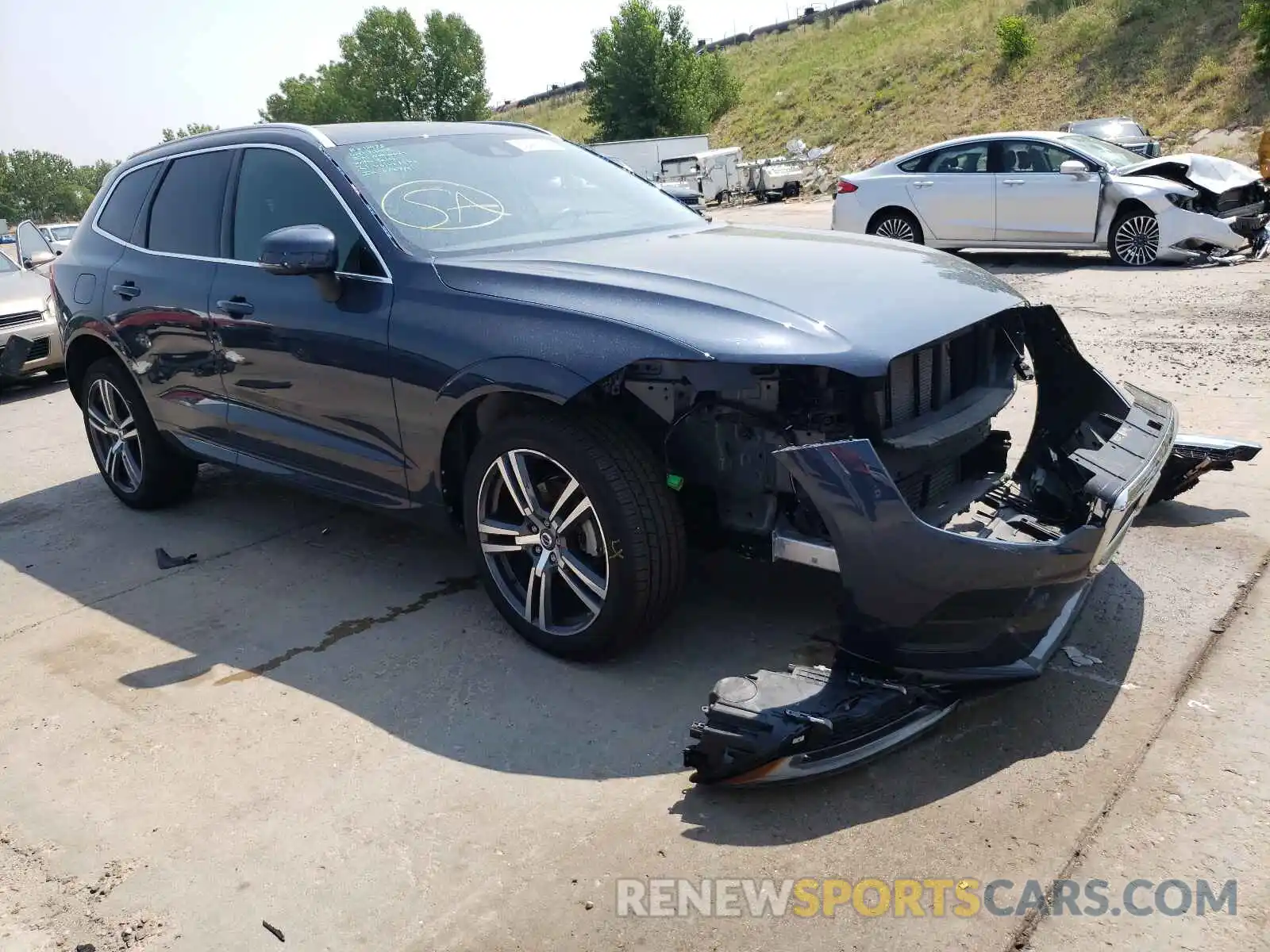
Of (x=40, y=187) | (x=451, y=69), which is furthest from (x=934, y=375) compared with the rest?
(x=40, y=187)

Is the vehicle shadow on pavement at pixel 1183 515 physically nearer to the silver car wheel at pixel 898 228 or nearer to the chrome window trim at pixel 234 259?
the chrome window trim at pixel 234 259

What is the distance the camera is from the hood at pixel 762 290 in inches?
118

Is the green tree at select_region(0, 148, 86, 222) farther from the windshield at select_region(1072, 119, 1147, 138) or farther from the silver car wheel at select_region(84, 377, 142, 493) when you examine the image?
the silver car wheel at select_region(84, 377, 142, 493)

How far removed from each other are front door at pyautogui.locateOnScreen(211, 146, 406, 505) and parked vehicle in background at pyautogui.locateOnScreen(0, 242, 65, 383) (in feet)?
19.5

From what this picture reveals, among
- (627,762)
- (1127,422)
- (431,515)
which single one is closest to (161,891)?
(627,762)

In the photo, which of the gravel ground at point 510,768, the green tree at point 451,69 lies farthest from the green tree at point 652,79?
the gravel ground at point 510,768

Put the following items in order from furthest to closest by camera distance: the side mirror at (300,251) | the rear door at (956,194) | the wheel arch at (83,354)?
the rear door at (956,194) < the wheel arch at (83,354) < the side mirror at (300,251)

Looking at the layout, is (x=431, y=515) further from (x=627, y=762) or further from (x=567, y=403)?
(x=627, y=762)

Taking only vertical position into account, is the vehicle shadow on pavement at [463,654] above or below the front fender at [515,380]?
below

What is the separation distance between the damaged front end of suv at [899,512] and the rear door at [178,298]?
238cm

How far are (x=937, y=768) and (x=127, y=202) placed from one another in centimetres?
478

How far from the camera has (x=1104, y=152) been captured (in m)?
11.8

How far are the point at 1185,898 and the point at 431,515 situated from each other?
8.68 feet

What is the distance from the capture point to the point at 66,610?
4.57 m
